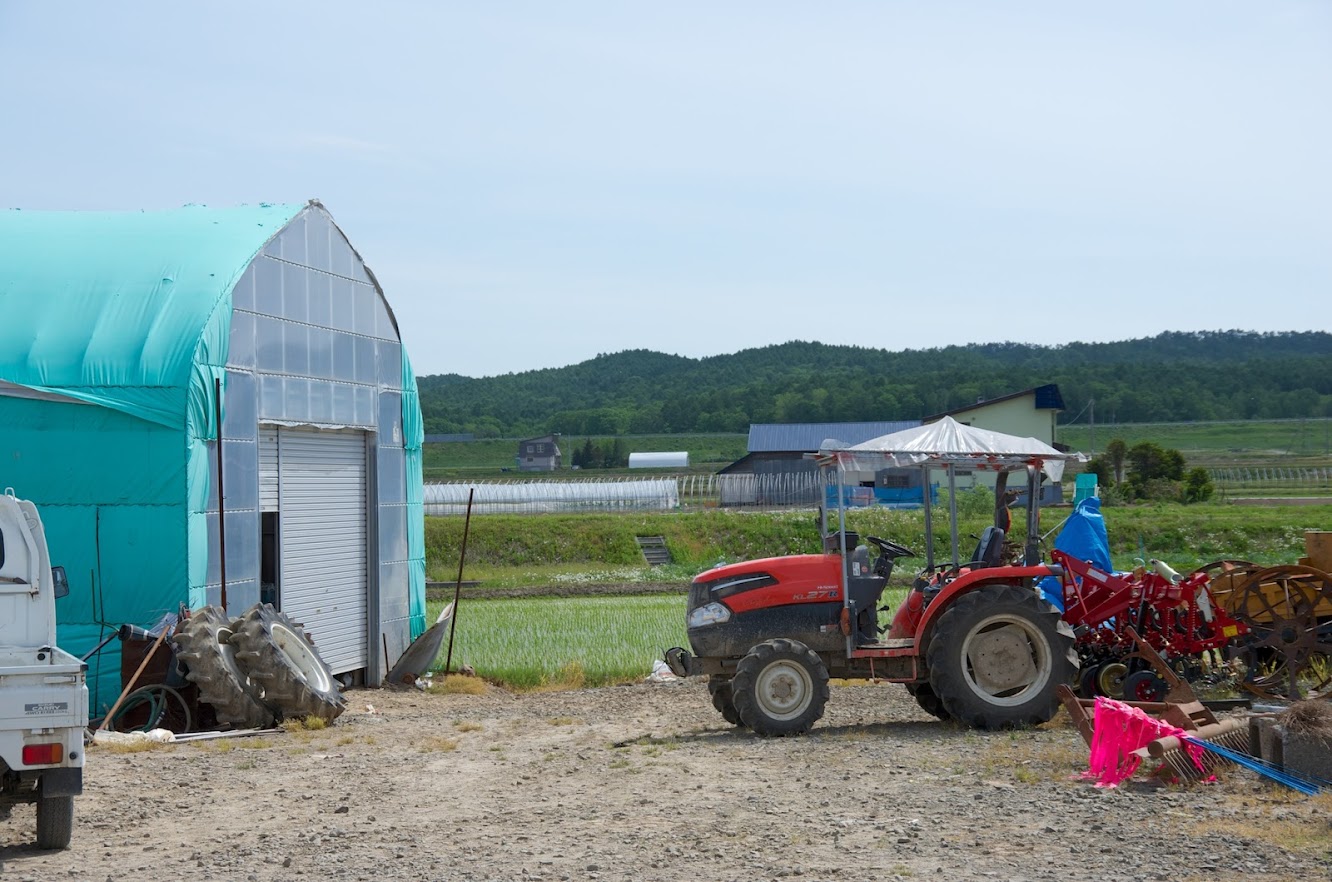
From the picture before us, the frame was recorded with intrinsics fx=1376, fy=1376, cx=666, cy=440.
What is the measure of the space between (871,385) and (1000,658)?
11480cm

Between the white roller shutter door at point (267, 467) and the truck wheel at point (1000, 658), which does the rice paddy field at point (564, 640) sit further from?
the truck wheel at point (1000, 658)

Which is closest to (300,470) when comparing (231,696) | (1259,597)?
(231,696)

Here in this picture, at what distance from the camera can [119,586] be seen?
50.8 ft

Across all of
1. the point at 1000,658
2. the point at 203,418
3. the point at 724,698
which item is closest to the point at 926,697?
the point at 1000,658

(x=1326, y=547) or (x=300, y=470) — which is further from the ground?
(x=300, y=470)

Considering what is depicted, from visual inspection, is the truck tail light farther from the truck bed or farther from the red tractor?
the red tractor

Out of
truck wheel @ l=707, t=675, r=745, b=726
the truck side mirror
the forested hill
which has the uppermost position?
the forested hill

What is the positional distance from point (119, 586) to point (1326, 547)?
520 inches

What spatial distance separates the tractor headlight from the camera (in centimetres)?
1289

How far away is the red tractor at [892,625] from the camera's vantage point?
40.9ft

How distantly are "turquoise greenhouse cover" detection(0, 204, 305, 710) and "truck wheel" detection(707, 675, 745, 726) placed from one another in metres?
6.13

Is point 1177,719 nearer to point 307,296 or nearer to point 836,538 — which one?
point 836,538

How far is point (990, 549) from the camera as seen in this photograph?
1307cm


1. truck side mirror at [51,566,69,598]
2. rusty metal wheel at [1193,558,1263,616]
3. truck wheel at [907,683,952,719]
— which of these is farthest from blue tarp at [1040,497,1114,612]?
truck side mirror at [51,566,69,598]
